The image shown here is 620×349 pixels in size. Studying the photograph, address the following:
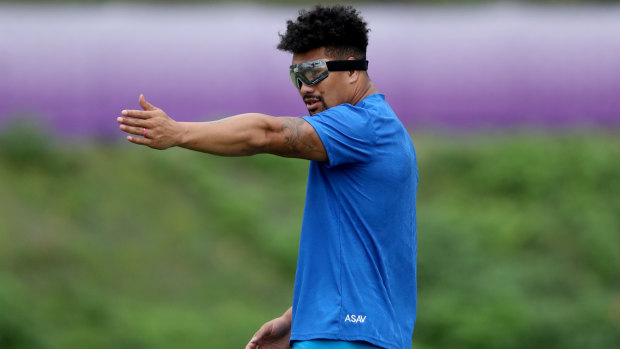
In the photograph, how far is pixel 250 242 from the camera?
38.4 feet

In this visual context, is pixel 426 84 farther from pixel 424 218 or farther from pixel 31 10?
pixel 31 10

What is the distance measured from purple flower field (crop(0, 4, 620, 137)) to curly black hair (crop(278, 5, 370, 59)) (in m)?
7.80

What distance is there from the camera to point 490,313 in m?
10.6

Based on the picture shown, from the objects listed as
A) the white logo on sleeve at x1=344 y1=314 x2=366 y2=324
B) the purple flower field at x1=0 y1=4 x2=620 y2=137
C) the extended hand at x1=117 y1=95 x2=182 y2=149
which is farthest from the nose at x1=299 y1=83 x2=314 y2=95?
the purple flower field at x1=0 y1=4 x2=620 y2=137

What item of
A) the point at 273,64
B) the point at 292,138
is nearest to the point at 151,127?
the point at 292,138

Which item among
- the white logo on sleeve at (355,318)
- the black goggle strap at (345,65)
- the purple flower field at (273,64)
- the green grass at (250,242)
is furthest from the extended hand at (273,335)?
the purple flower field at (273,64)

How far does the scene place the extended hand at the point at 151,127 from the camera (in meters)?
3.67

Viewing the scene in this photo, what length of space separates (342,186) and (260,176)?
8.75 meters

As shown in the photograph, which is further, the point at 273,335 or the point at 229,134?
the point at 273,335

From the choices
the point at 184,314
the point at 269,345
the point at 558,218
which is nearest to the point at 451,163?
the point at 558,218

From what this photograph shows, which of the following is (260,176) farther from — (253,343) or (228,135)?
(228,135)

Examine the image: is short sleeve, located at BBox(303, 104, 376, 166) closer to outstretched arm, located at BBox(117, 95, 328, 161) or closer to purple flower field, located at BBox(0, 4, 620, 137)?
outstretched arm, located at BBox(117, 95, 328, 161)

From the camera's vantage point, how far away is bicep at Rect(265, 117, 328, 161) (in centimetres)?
393

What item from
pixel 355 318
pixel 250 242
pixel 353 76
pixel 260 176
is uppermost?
pixel 353 76
